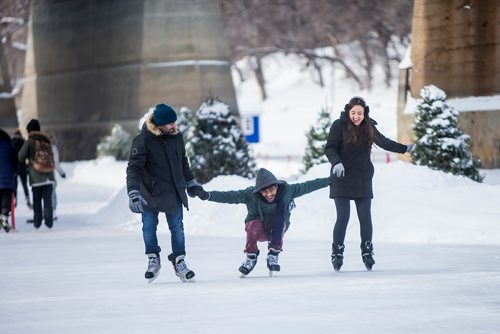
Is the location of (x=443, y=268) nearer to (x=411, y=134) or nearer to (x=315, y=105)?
(x=411, y=134)

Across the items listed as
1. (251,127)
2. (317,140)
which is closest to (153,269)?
(317,140)

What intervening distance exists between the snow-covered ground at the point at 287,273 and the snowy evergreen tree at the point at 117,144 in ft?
50.7

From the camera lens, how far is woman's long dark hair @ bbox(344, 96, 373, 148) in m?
13.1

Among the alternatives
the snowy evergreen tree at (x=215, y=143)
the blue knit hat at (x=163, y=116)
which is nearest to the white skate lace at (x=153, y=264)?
the blue knit hat at (x=163, y=116)

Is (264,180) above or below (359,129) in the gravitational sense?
below

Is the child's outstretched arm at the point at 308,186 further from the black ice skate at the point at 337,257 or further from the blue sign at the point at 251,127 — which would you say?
the blue sign at the point at 251,127

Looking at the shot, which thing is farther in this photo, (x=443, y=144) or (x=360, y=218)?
(x=443, y=144)

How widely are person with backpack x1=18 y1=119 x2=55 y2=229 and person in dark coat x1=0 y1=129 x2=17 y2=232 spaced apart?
0.17 m

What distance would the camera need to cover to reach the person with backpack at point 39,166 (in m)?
20.4

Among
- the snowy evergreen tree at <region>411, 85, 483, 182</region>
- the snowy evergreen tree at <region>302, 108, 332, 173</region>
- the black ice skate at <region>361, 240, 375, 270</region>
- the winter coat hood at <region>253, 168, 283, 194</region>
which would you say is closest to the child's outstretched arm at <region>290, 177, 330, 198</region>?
the winter coat hood at <region>253, 168, 283, 194</region>

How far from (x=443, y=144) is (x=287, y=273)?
8697mm

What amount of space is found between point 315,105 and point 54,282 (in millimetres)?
76148

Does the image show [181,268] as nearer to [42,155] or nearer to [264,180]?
[264,180]

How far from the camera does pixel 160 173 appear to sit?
12.4 m
